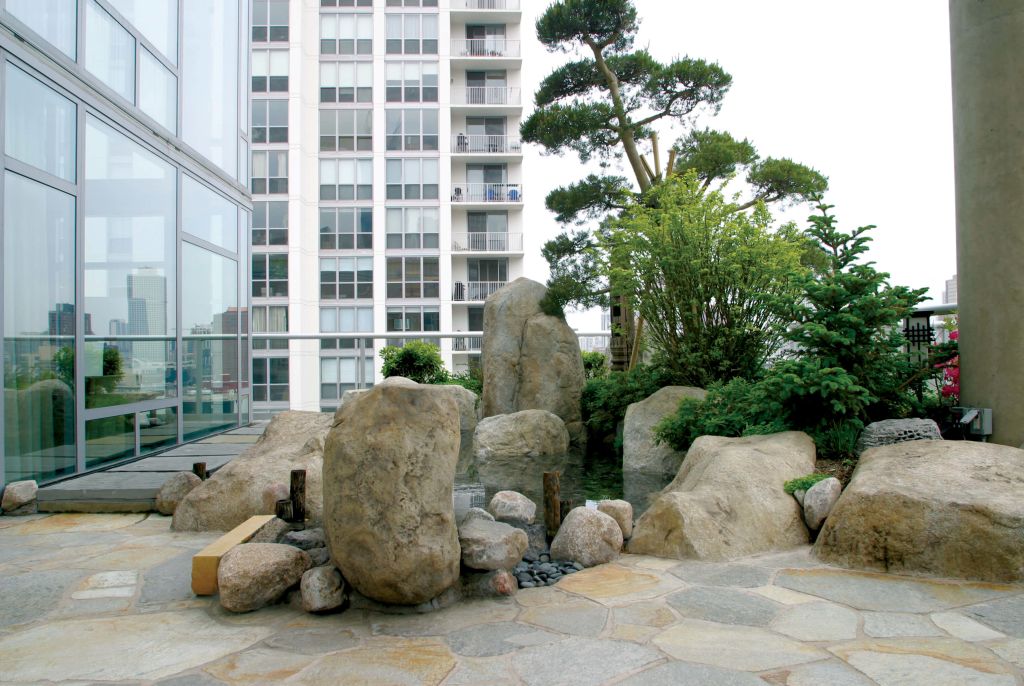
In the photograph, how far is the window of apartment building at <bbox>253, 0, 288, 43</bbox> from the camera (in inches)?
1094

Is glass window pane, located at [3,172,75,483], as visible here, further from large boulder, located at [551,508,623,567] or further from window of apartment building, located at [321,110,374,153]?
window of apartment building, located at [321,110,374,153]

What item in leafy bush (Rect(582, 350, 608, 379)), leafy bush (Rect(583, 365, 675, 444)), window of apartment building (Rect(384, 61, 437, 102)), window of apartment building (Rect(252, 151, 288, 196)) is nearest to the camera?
leafy bush (Rect(583, 365, 675, 444))

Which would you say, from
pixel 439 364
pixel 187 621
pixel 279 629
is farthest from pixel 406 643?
pixel 439 364

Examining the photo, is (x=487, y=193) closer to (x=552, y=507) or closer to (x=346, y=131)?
(x=346, y=131)

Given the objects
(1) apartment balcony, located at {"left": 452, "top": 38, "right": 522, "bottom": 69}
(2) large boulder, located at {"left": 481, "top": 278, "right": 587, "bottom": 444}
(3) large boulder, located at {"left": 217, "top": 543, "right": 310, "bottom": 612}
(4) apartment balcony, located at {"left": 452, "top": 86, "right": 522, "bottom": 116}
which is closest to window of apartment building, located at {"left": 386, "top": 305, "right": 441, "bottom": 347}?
(4) apartment balcony, located at {"left": 452, "top": 86, "right": 522, "bottom": 116}

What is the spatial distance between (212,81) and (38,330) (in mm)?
4862

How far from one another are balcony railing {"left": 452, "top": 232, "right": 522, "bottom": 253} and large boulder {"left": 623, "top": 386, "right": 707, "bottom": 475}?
21.2 m

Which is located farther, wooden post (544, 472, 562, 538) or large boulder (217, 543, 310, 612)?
wooden post (544, 472, 562, 538)

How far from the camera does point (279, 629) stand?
10.3 ft

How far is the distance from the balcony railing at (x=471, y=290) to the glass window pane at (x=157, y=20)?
21097 millimetres

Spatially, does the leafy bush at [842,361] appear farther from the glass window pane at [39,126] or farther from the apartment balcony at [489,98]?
the apartment balcony at [489,98]

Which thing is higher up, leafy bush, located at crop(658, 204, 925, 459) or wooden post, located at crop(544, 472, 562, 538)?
leafy bush, located at crop(658, 204, 925, 459)

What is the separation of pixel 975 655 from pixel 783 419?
3156 millimetres

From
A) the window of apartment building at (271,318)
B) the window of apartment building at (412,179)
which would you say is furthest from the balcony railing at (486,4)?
the window of apartment building at (271,318)
